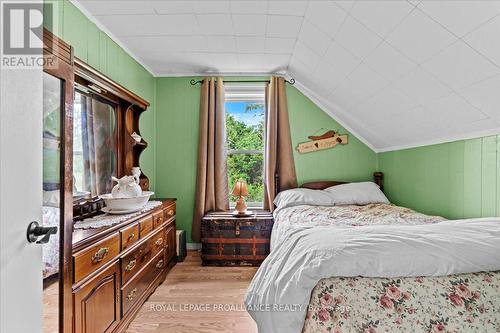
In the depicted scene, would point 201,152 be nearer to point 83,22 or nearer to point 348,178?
point 83,22

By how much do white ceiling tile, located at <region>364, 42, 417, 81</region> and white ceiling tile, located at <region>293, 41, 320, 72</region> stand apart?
1.87 feet

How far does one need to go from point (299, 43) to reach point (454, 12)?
4.23 feet

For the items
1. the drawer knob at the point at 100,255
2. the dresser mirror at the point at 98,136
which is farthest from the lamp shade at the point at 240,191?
the drawer knob at the point at 100,255

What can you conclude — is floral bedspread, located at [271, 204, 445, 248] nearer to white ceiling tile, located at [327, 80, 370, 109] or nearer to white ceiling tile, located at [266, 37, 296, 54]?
white ceiling tile, located at [327, 80, 370, 109]

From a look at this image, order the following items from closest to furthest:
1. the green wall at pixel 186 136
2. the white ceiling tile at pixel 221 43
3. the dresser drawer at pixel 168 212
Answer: the white ceiling tile at pixel 221 43
the dresser drawer at pixel 168 212
the green wall at pixel 186 136

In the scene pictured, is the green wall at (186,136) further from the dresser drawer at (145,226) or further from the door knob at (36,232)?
the door knob at (36,232)

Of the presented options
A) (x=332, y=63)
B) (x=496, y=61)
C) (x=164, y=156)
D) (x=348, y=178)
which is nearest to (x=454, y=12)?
(x=496, y=61)

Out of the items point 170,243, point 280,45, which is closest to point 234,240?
point 170,243

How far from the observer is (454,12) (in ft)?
4.15

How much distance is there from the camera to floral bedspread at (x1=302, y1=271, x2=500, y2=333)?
92 cm

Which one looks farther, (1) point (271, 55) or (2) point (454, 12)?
(1) point (271, 55)

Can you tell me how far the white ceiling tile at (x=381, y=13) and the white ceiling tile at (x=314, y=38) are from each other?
0.40m

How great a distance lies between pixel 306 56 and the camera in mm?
2490

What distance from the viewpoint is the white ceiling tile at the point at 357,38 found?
68.0 inches
